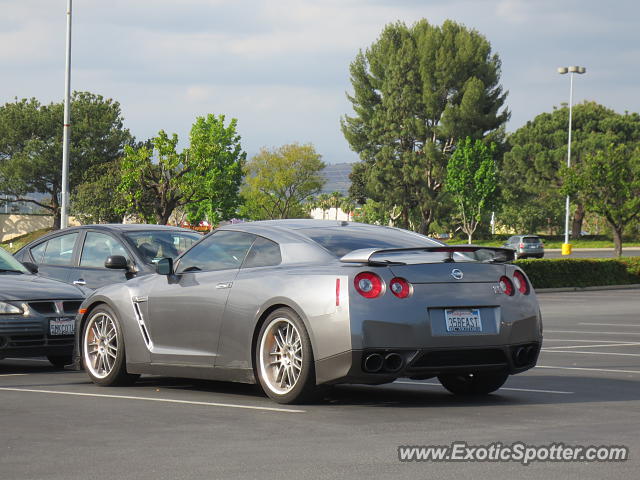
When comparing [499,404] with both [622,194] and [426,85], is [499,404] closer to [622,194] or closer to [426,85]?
[622,194]

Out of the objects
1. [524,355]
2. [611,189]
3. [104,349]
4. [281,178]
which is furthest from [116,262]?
[281,178]

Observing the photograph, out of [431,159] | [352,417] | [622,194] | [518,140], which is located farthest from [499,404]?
[518,140]

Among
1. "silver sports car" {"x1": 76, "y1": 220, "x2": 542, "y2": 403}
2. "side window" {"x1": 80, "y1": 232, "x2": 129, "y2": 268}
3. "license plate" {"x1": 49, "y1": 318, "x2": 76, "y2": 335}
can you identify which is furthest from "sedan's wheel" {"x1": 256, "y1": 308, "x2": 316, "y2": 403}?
"side window" {"x1": 80, "y1": 232, "x2": 129, "y2": 268}

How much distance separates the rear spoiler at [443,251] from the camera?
832cm

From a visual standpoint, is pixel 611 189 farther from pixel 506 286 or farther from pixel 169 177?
pixel 506 286

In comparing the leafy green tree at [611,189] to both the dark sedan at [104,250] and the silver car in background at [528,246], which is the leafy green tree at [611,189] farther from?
Answer: the dark sedan at [104,250]

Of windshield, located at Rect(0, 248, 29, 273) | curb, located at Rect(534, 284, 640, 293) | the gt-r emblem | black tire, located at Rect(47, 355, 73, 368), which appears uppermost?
the gt-r emblem

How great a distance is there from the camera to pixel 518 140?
103 metres

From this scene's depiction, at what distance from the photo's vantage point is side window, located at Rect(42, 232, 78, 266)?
14.2 m

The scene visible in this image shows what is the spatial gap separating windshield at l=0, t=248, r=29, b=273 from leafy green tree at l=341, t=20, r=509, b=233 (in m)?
73.3

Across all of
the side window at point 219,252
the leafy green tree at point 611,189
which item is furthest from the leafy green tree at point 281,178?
the side window at point 219,252

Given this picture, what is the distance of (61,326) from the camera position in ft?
38.9

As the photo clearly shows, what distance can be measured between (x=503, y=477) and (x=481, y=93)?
81.5m

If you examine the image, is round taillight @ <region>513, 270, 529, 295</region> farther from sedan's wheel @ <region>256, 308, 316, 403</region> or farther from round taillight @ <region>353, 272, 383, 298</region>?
sedan's wheel @ <region>256, 308, 316, 403</region>
